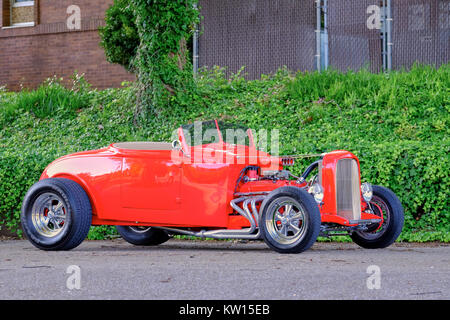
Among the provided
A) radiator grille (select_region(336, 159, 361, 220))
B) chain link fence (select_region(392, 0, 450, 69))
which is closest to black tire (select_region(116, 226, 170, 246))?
radiator grille (select_region(336, 159, 361, 220))

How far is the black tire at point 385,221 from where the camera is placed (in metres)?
7.32

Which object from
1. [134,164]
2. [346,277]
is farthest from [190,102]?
[346,277]

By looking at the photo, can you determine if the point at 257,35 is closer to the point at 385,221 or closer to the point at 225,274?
the point at 385,221

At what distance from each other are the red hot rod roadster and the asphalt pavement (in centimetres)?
26

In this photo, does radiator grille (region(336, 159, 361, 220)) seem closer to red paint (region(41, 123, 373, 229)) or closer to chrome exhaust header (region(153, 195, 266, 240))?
red paint (region(41, 123, 373, 229))

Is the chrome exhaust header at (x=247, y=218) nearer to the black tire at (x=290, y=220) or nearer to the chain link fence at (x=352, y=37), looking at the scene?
the black tire at (x=290, y=220)

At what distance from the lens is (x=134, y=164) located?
291 inches

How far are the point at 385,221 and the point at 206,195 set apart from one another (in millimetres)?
2021

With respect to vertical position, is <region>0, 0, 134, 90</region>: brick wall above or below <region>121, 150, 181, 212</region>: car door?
above

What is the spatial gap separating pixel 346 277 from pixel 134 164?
3093mm

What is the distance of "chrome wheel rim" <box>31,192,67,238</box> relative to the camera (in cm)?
752

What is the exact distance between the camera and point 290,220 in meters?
6.54

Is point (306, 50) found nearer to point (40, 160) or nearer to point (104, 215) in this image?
point (40, 160)

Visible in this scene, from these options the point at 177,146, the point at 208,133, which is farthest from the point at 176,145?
the point at 208,133
